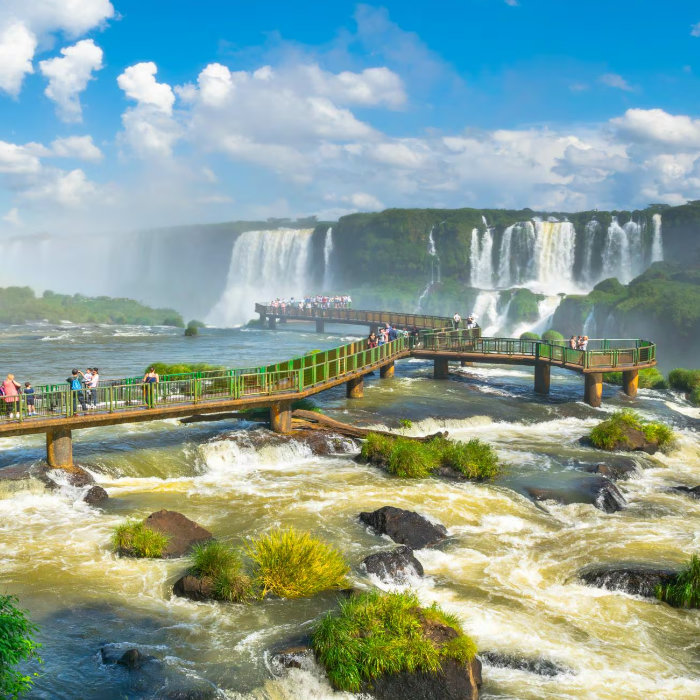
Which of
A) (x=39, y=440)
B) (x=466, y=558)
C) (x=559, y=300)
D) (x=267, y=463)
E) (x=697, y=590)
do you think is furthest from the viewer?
(x=559, y=300)

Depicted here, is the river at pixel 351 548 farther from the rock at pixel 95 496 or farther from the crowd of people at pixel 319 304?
the crowd of people at pixel 319 304

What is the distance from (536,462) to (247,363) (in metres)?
27.4

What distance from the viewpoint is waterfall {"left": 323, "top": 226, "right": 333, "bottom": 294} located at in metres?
106

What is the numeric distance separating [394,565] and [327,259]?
9494cm

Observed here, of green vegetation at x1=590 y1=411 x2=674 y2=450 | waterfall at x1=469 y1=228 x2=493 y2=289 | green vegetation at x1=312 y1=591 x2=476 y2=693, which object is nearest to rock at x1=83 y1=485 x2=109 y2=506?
green vegetation at x1=312 y1=591 x2=476 y2=693

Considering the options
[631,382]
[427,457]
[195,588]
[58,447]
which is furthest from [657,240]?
[195,588]

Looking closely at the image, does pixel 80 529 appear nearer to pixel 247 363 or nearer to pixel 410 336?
pixel 410 336

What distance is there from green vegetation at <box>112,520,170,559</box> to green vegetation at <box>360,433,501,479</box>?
8208 mm

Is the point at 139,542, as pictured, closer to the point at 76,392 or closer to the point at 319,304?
the point at 76,392

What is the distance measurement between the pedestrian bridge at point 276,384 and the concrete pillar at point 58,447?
0.03 metres

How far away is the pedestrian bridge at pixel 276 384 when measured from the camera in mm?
19484

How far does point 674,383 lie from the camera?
39062 mm

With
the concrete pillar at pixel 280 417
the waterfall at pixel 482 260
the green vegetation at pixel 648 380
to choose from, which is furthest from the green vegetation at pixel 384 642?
the waterfall at pixel 482 260

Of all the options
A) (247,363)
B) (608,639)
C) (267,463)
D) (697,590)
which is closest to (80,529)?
(267,463)
